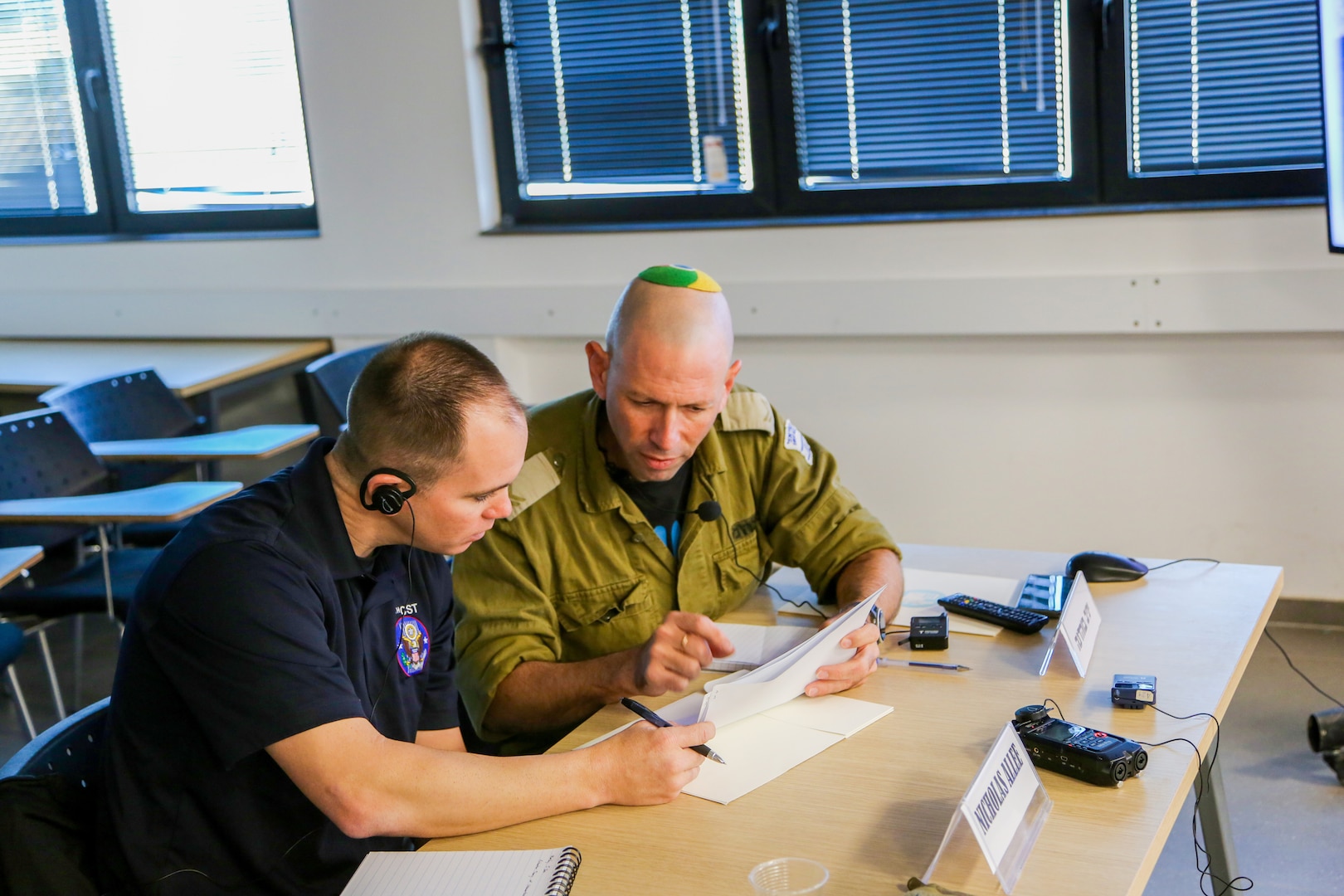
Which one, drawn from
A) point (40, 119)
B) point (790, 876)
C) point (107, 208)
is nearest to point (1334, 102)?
point (790, 876)

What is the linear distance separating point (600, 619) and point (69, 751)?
0.77m

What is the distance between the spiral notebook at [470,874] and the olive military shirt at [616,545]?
47cm

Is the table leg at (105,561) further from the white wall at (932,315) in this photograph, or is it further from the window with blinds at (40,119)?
the window with blinds at (40,119)

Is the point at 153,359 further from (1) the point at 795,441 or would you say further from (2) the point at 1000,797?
(2) the point at 1000,797

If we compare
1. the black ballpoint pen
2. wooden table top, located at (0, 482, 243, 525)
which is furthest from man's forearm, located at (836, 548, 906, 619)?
wooden table top, located at (0, 482, 243, 525)

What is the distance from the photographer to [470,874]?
1.23m

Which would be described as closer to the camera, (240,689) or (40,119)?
(240,689)

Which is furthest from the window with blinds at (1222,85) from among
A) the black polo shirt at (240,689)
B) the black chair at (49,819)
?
the black chair at (49,819)

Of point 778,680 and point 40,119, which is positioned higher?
point 40,119

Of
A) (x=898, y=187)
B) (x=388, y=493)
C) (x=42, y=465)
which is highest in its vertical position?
(x=898, y=187)

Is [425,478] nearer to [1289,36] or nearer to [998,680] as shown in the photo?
[998,680]

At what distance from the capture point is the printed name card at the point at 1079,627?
162cm

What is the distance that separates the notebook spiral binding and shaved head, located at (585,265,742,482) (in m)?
0.72

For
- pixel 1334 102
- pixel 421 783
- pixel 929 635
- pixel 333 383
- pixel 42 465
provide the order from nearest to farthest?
pixel 421 783
pixel 929 635
pixel 1334 102
pixel 42 465
pixel 333 383
